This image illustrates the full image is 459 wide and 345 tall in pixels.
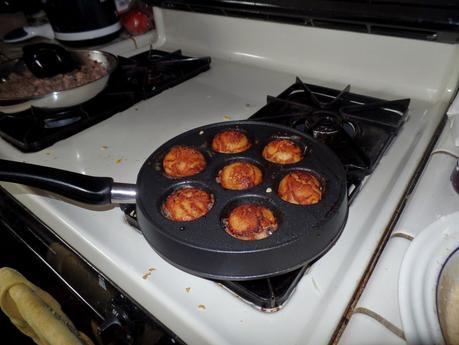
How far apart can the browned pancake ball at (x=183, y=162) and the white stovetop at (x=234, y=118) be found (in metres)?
0.12

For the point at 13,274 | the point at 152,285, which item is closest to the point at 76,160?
the point at 13,274

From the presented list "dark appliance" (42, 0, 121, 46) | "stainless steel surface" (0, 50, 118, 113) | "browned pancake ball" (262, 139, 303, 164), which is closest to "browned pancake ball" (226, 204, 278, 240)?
"browned pancake ball" (262, 139, 303, 164)

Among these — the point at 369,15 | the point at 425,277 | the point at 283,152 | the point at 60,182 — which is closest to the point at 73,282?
the point at 60,182

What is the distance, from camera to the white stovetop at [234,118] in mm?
439

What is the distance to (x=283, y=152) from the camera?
22.9 inches

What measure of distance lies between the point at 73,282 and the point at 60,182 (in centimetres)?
27

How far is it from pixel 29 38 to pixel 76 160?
34.8 inches

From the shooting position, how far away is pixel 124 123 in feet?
2.89

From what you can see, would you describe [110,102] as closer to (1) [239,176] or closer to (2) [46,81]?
(2) [46,81]

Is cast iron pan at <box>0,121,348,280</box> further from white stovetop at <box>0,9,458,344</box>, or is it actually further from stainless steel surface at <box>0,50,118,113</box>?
stainless steel surface at <box>0,50,118,113</box>

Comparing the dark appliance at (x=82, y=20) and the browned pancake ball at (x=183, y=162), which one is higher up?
the dark appliance at (x=82, y=20)

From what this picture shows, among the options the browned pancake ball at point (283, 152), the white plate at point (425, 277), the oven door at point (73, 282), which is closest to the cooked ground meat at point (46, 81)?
the oven door at point (73, 282)

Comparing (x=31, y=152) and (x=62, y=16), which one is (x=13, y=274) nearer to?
(x=31, y=152)

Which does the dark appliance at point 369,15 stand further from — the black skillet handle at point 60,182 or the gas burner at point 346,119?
the black skillet handle at point 60,182
